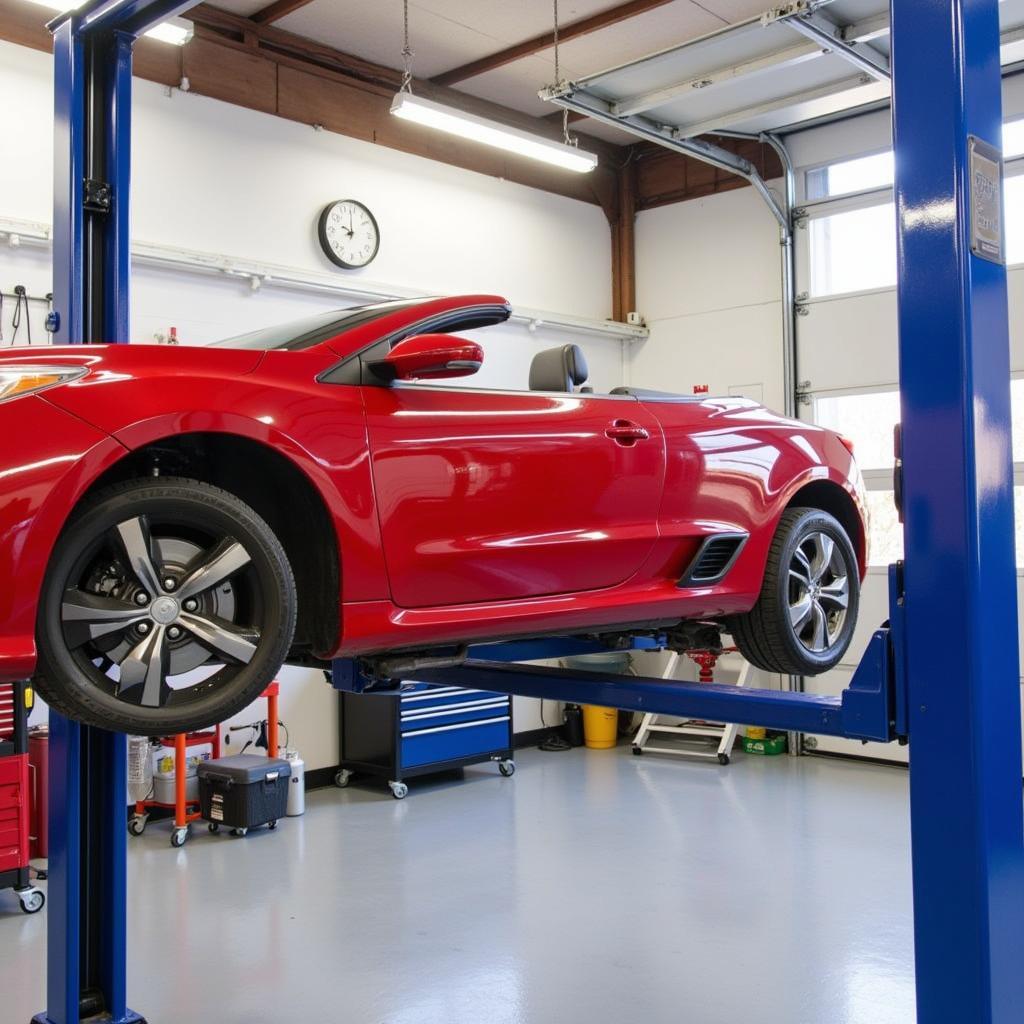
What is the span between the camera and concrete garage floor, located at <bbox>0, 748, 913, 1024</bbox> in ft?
13.0

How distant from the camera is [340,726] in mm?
7375

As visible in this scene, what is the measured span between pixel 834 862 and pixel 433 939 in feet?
6.83

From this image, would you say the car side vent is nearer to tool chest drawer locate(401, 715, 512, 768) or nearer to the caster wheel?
the caster wheel

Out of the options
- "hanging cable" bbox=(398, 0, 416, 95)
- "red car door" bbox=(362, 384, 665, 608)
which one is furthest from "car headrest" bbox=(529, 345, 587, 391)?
"hanging cable" bbox=(398, 0, 416, 95)

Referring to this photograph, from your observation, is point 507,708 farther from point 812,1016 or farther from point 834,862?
point 812,1016

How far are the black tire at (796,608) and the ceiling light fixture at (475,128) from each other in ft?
12.0

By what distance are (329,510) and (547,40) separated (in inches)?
227

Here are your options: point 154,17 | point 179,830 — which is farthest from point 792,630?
point 179,830

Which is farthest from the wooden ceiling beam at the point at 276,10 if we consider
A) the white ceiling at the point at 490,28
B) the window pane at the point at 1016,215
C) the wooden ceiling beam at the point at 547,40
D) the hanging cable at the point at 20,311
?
the window pane at the point at 1016,215

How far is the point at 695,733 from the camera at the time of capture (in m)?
8.44

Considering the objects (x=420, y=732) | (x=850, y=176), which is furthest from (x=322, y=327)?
(x=850, y=176)

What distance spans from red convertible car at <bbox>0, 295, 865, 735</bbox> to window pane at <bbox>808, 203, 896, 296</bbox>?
5343mm

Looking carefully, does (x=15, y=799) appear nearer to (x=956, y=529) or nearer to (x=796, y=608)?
(x=796, y=608)

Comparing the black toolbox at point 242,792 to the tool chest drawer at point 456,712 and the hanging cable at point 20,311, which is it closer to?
the tool chest drawer at point 456,712
